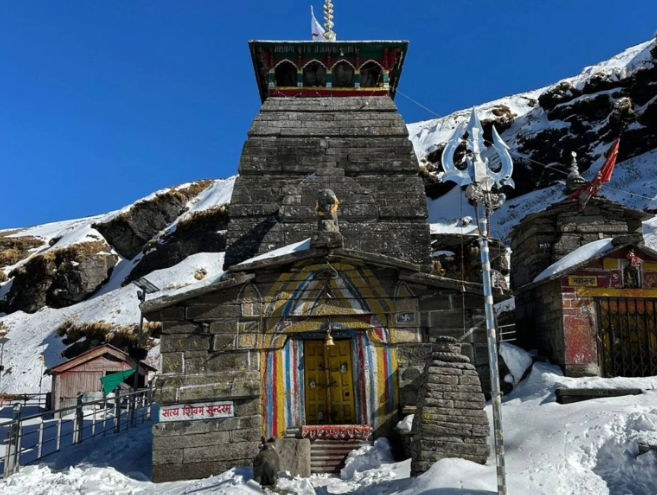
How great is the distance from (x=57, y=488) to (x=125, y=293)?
120ft

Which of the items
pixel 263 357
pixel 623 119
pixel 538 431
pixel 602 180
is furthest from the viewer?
pixel 623 119

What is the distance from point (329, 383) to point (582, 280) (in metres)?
5.49

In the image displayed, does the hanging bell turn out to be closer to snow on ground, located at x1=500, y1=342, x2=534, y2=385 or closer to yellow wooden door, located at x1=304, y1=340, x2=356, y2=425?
yellow wooden door, located at x1=304, y1=340, x2=356, y2=425

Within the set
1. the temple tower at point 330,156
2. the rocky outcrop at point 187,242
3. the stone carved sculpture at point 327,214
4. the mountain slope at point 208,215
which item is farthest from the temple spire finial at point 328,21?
the rocky outcrop at point 187,242

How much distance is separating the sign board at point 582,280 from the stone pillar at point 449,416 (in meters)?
3.54

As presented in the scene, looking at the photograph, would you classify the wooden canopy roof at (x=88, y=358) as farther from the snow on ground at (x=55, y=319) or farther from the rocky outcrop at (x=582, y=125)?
the rocky outcrop at (x=582, y=125)

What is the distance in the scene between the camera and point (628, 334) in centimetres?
1159

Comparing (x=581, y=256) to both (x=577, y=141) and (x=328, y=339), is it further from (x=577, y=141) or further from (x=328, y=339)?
(x=577, y=141)

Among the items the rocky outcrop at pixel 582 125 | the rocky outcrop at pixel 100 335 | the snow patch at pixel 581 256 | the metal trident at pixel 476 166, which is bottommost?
the rocky outcrop at pixel 100 335

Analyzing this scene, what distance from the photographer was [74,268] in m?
50.1

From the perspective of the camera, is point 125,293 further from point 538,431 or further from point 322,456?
point 538,431

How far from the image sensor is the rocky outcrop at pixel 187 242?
4931cm

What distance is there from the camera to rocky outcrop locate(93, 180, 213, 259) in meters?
55.4

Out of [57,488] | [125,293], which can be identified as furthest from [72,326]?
[57,488]
